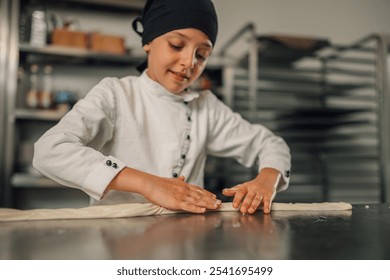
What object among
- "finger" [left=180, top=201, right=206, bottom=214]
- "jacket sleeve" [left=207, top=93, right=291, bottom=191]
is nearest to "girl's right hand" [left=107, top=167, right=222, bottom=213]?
"finger" [left=180, top=201, right=206, bottom=214]

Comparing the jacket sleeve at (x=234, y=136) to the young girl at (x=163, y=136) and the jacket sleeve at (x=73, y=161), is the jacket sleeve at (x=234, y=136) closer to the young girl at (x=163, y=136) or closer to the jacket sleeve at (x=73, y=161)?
the young girl at (x=163, y=136)

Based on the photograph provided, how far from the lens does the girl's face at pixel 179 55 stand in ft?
2.93

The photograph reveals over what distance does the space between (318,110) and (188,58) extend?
1635 mm

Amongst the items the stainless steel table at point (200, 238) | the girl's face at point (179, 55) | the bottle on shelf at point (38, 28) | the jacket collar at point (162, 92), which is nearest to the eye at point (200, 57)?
the girl's face at point (179, 55)

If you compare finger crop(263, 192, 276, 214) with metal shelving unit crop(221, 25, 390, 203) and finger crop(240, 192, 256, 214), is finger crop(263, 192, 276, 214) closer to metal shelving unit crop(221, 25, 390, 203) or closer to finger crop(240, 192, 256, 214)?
finger crop(240, 192, 256, 214)

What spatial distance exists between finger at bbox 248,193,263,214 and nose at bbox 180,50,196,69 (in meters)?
0.36

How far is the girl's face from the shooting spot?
2.93 feet

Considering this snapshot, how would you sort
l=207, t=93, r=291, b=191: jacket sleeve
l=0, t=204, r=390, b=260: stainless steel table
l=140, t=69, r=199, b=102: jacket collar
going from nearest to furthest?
l=0, t=204, r=390, b=260: stainless steel table
l=140, t=69, r=199, b=102: jacket collar
l=207, t=93, r=291, b=191: jacket sleeve

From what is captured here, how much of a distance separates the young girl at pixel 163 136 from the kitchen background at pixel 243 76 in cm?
114

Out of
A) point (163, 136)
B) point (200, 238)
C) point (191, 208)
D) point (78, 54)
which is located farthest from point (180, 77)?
point (78, 54)

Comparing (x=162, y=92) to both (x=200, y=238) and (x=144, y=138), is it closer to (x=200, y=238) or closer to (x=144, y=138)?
(x=144, y=138)

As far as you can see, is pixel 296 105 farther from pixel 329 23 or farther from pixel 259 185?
pixel 259 185

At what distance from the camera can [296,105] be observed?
2.79m
